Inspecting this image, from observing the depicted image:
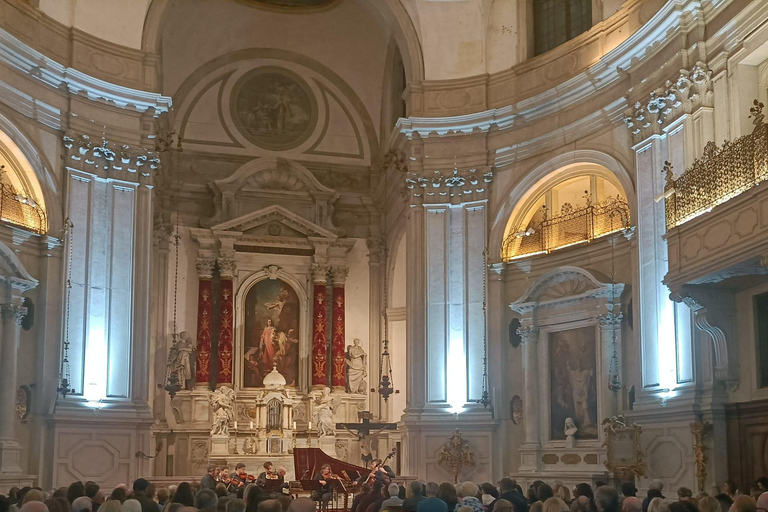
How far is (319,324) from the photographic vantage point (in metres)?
27.8

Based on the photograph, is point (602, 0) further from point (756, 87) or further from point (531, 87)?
point (756, 87)

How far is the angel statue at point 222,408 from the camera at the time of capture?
25156mm

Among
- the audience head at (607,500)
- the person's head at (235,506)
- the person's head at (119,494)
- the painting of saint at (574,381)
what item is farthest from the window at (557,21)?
the person's head at (235,506)

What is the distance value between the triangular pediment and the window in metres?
8.21

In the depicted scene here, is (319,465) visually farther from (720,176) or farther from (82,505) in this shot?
(82,505)

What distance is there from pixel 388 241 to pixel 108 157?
9.65 meters

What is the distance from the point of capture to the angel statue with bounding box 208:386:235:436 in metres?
25.2

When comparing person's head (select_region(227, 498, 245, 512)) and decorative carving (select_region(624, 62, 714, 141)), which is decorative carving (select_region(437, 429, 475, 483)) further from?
person's head (select_region(227, 498, 245, 512))

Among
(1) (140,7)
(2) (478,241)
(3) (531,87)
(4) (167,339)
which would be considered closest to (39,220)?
(1) (140,7)

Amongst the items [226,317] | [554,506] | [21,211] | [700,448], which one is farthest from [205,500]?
[226,317]

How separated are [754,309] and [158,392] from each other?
16.0m

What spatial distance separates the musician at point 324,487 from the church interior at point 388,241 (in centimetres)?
45

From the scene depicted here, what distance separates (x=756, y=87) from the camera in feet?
52.5

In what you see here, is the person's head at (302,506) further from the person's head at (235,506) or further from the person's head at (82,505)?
the person's head at (82,505)
